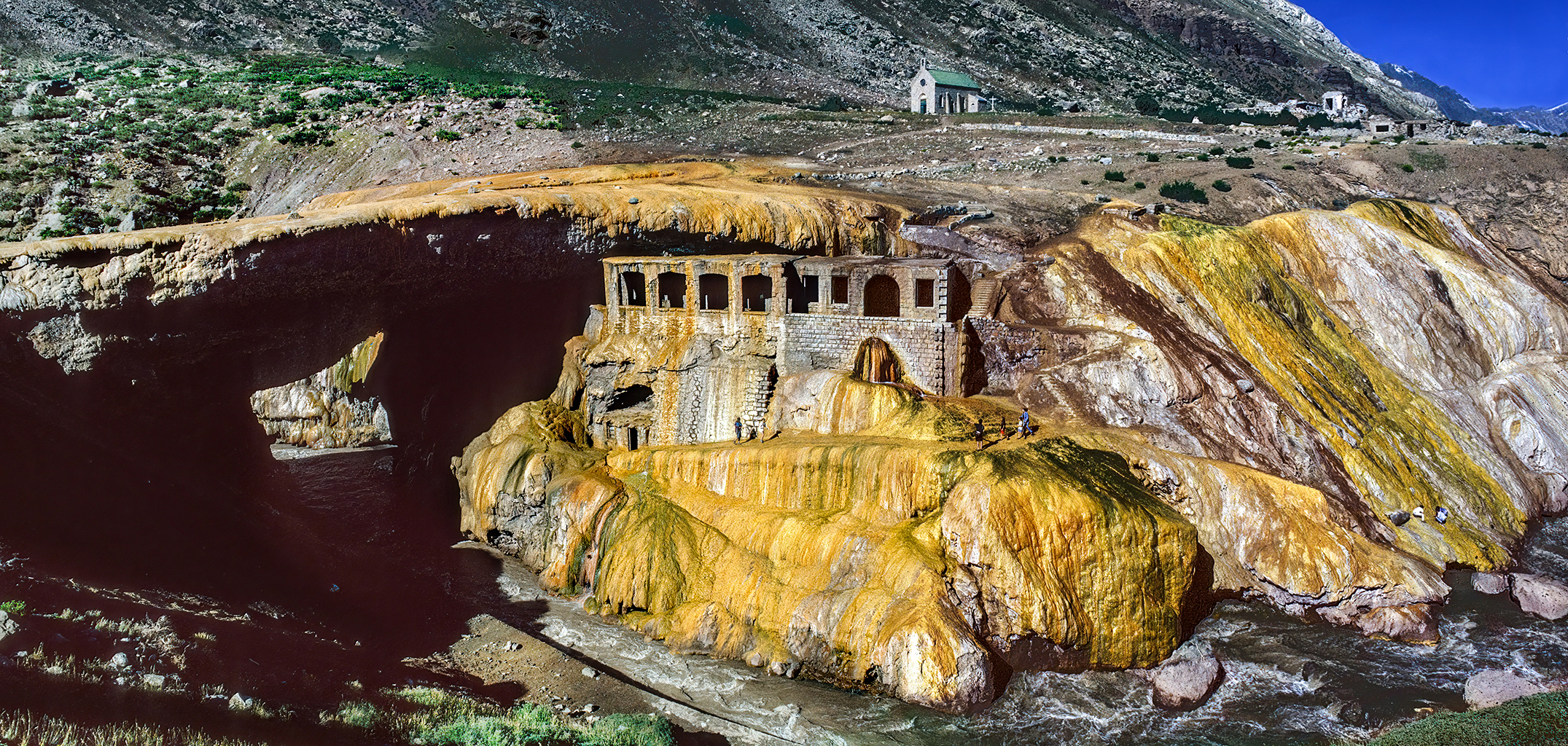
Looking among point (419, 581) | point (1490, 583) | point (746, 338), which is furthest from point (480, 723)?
point (1490, 583)

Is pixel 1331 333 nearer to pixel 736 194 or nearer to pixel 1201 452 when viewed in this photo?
pixel 1201 452

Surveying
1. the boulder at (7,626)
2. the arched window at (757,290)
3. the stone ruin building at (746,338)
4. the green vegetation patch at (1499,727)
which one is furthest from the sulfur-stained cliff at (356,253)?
the green vegetation patch at (1499,727)

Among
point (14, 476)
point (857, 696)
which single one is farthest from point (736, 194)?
point (14, 476)

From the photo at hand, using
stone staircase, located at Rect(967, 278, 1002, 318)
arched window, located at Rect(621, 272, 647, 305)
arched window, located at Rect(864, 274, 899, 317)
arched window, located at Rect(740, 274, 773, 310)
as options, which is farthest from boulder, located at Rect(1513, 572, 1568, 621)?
arched window, located at Rect(621, 272, 647, 305)

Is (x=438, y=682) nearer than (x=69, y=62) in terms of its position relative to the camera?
Yes

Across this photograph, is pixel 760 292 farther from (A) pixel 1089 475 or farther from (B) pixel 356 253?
(A) pixel 1089 475
